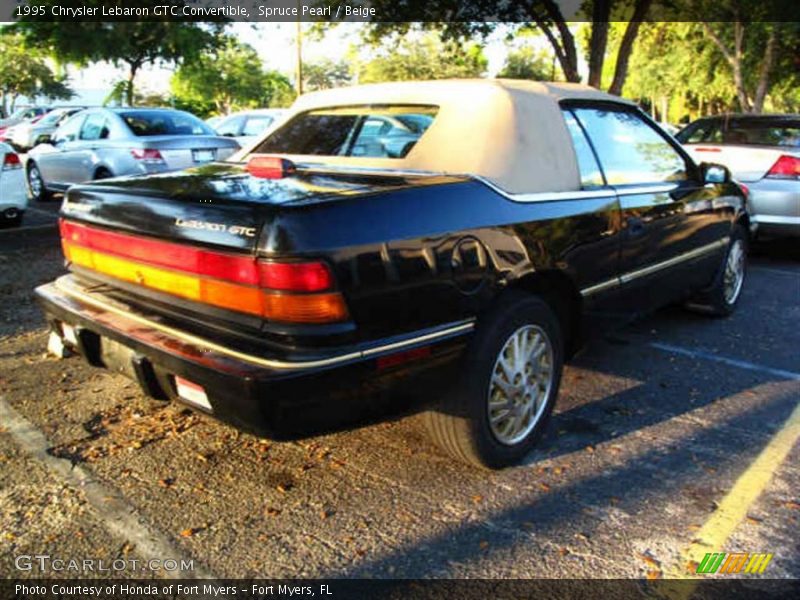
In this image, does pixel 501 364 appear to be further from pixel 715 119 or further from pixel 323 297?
pixel 715 119

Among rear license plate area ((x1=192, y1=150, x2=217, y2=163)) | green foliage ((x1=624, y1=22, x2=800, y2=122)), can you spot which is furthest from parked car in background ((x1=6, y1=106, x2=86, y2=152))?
green foliage ((x1=624, y1=22, x2=800, y2=122))

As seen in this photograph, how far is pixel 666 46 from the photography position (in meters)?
27.3

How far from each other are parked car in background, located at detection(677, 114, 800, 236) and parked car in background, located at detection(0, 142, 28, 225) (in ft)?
23.8

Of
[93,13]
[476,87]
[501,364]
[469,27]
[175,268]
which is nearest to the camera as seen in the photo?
[175,268]

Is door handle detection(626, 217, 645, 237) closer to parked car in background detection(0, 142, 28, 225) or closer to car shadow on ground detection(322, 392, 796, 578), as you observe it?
car shadow on ground detection(322, 392, 796, 578)

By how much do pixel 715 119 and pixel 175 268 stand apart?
758 cm

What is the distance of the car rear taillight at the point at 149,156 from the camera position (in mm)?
8320

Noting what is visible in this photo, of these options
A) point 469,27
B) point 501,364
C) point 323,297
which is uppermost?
point 469,27

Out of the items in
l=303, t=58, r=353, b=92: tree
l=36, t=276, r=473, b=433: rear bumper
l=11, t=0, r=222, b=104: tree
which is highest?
l=303, t=58, r=353, b=92: tree

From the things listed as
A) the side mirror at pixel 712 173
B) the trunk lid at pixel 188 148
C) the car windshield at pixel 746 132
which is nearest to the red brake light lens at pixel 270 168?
Answer: the side mirror at pixel 712 173

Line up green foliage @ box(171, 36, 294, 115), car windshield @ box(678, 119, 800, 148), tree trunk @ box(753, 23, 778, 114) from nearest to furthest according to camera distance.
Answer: car windshield @ box(678, 119, 800, 148)
tree trunk @ box(753, 23, 778, 114)
green foliage @ box(171, 36, 294, 115)

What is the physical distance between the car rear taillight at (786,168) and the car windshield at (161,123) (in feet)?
22.8

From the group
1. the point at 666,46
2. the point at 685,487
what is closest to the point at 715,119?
the point at 685,487

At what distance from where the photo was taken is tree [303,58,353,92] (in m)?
74.8
